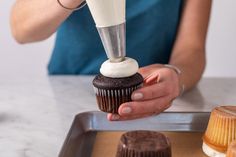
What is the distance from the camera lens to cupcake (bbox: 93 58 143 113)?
51 centimetres

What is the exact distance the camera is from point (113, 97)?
53cm

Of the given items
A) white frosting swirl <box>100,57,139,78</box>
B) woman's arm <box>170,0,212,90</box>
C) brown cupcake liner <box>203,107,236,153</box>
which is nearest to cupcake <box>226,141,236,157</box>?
brown cupcake liner <box>203,107,236,153</box>

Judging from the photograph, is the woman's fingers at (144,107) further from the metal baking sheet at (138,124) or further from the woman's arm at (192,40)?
the woman's arm at (192,40)

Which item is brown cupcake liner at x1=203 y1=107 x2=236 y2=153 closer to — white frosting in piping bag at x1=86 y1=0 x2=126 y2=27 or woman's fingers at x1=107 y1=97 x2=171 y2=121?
woman's fingers at x1=107 y1=97 x2=171 y2=121

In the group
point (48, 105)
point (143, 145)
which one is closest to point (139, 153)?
point (143, 145)

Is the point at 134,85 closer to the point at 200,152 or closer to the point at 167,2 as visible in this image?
the point at 200,152

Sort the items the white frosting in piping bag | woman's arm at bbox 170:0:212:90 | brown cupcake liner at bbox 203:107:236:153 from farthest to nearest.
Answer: woman's arm at bbox 170:0:212:90 < brown cupcake liner at bbox 203:107:236:153 < the white frosting in piping bag

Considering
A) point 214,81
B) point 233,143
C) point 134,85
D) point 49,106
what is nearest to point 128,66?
point 134,85

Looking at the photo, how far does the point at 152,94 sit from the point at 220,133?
0.33 ft

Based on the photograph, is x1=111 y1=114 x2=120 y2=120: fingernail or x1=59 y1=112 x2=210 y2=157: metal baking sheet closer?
x1=111 y1=114 x2=120 y2=120: fingernail

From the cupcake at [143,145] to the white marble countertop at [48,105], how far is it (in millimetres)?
100

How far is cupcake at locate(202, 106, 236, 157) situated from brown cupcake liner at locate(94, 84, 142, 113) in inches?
5.0

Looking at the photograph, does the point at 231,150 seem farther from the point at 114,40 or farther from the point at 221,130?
the point at 114,40

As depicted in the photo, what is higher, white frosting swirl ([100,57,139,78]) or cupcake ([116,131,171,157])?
white frosting swirl ([100,57,139,78])
